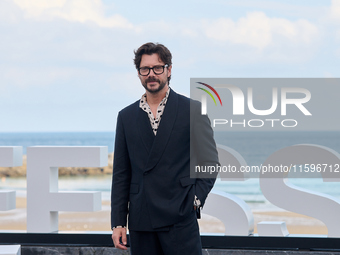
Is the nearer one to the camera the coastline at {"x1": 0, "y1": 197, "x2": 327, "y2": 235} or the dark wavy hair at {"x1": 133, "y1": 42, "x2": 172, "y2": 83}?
the dark wavy hair at {"x1": 133, "y1": 42, "x2": 172, "y2": 83}

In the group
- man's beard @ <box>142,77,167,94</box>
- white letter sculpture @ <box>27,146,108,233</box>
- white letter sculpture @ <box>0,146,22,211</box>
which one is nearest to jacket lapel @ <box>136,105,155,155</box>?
man's beard @ <box>142,77,167,94</box>

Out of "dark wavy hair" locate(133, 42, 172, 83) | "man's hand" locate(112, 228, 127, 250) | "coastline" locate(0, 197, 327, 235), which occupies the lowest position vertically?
"coastline" locate(0, 197, 327, 235)

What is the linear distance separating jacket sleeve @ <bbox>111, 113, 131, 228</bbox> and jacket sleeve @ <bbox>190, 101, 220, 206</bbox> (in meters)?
0.30

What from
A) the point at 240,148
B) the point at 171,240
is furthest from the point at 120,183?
the point at 240,148

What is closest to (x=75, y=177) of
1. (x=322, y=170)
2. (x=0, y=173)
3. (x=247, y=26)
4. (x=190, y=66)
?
(x=0, y=173)

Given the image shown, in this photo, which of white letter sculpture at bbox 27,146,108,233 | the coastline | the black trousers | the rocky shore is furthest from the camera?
the rocky shore

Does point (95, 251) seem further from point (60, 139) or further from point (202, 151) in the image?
point (60, 139)

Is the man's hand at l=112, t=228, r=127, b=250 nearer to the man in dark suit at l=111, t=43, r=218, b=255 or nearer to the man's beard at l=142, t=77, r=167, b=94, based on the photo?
the man in dark suit at l=111, t=43, r=218, b=255

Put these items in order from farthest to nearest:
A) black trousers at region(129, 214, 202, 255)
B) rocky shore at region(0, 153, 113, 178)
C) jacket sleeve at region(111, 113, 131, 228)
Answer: rocky shore at region(0, 153, 113, 178)
jacket sleeve at region(111, 113, 131, 228)
black trousers at region(129, 214, 202, 255)

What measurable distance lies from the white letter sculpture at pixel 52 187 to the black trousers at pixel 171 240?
6.03 feet

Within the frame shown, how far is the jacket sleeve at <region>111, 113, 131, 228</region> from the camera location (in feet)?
7.86

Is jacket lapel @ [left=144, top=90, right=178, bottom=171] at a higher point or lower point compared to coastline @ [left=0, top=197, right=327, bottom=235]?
higher

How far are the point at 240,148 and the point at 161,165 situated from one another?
87.6 feet

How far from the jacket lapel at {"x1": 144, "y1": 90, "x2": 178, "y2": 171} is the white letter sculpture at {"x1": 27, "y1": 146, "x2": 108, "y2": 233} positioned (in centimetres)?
183
